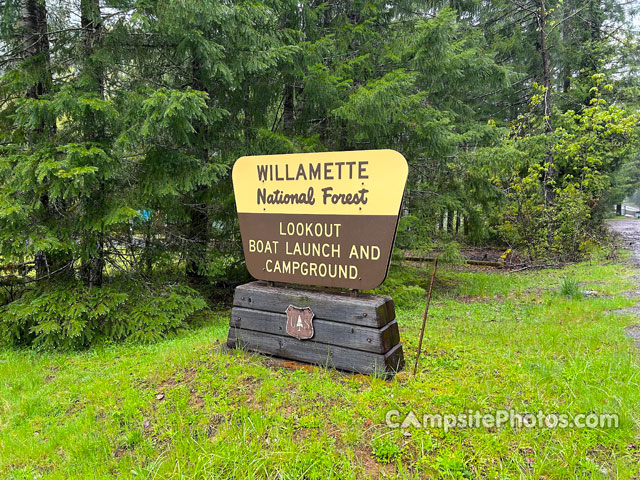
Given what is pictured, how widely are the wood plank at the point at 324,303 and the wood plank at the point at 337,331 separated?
0.14 feet

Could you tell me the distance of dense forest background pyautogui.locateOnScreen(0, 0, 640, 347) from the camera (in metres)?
4.67

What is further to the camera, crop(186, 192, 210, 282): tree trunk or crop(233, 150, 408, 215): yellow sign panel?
crop(186, 192, 210, 282): tree trunk

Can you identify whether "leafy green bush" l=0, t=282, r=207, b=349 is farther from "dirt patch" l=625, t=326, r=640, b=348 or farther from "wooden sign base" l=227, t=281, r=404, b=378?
"dirt patch" l=625, t=326, r=640, b=348

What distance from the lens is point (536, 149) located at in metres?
7.93

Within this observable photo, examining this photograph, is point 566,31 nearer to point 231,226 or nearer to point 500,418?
point 231,226

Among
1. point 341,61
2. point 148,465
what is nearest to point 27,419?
point 148,465

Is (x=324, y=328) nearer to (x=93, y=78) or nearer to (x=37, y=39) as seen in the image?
(x=93, y=78)

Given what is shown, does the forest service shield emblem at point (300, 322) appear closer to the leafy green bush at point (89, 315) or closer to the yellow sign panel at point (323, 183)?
the yellow sign panel at point (323, 183)

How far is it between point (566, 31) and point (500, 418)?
54.3ft

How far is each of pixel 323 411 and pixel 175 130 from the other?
3918 millimetres

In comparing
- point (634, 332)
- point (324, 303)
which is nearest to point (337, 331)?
point (324, 303)

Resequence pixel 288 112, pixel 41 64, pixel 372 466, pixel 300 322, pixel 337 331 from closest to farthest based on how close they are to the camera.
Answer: pixel 372 466, pixel 337 331, pixel 300 322, pixel 41 64, pixel 288 112

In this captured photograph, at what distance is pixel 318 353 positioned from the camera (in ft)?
11.3

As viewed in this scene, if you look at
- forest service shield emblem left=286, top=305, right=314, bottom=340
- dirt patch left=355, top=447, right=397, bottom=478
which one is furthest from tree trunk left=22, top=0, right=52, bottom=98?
dirt patch left=355, top=447, right=397, bottom=478
